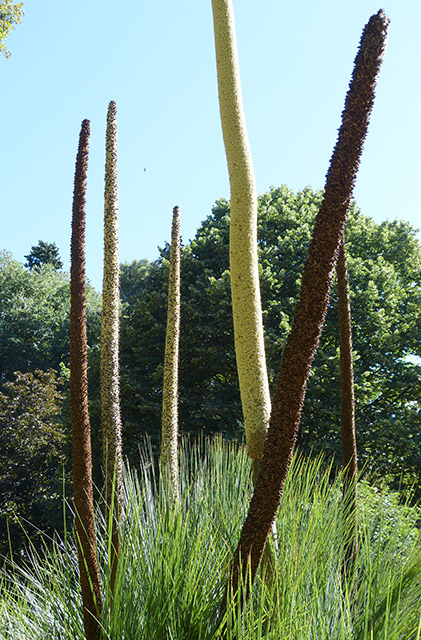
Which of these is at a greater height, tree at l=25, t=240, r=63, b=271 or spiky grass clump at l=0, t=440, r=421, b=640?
tree at l=25, t=240, r=63, b=271

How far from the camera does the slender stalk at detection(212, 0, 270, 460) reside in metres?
3.92

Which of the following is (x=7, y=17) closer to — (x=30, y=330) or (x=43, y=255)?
(x=30, y=330)

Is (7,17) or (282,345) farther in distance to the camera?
(282,345)

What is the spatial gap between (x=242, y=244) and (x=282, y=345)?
A: 1182cm

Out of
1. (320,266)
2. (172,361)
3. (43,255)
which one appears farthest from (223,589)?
(43,255)

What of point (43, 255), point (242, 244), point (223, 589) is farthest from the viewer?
point (43, 255)

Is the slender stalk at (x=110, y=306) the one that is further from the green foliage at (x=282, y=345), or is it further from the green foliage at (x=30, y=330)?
the green foliage at (x=30, y=330)

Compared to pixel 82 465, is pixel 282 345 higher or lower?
higher

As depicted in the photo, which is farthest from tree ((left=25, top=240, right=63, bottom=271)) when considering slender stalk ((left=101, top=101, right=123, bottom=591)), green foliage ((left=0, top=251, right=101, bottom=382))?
slender stalk ((left=101, top=101, right=123, bottom=591))

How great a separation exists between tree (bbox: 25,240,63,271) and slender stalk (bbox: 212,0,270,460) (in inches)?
1848

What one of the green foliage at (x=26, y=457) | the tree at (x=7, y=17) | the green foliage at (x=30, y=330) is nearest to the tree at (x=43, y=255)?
the green foliage at (x=30, y=330)

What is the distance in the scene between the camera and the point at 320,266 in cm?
261

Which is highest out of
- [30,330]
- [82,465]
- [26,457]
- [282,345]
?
[30,330]

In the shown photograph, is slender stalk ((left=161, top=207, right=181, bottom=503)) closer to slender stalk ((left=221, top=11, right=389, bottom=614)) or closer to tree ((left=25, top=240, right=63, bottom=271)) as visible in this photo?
slender stalk ((left=221, top=11, right=389, bottom=614))
